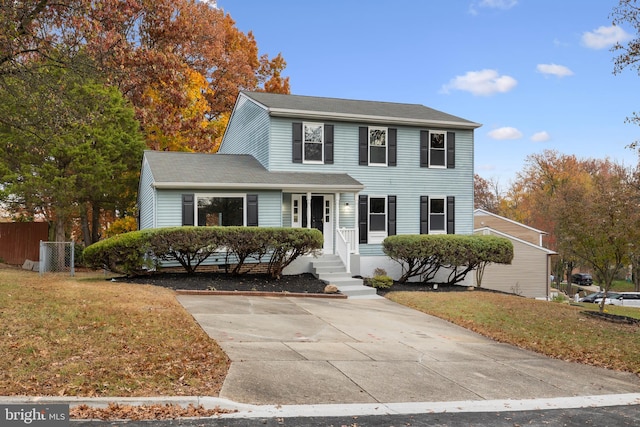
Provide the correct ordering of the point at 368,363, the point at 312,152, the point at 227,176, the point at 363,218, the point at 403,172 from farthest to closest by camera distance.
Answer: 1. the point at 403,172
2. the point at 363,218
3. the point at 312,152
4. the point at 227,176
5. the point at 368,363

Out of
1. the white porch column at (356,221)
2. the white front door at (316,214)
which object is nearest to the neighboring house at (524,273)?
the white porch column at (356,221)

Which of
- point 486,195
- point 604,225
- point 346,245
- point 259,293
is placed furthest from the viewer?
point 486,195

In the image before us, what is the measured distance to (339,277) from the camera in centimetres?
1708

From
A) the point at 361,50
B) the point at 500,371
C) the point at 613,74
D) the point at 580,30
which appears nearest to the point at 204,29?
the point at 361,50

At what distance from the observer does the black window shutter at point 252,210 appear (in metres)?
17.4

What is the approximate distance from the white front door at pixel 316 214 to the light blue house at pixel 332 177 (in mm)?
36

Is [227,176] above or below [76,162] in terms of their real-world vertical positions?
below

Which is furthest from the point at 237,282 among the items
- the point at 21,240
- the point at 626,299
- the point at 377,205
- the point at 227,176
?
the point at 626,299

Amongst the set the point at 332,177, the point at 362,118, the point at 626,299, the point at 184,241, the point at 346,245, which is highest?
the point at 362,118

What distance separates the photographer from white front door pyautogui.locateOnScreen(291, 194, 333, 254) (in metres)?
18.6

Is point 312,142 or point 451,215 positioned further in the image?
point 451,215

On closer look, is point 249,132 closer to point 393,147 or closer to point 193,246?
point 393,147

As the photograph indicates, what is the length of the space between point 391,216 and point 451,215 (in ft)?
8.97

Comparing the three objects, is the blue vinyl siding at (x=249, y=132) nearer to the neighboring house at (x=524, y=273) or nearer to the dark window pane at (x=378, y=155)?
the dark window pane at (x=378, y=155)
